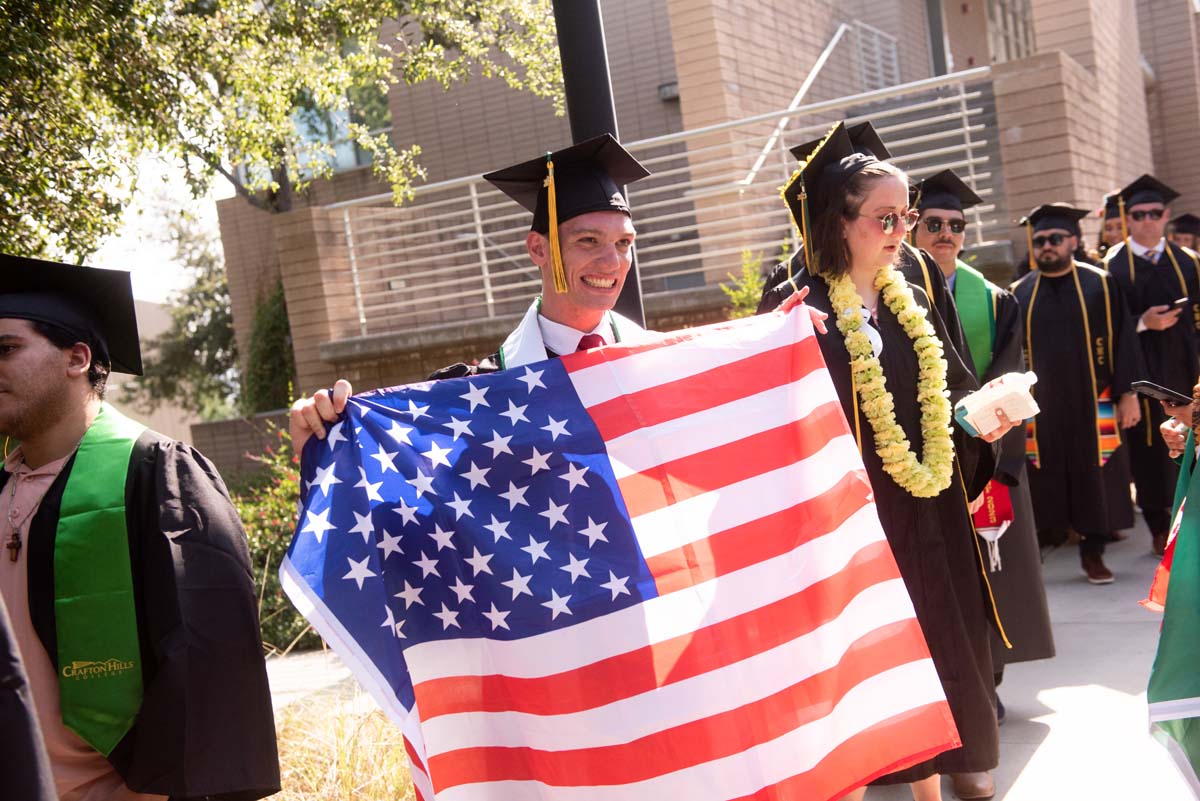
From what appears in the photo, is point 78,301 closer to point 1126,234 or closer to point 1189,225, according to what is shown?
point 1126,234

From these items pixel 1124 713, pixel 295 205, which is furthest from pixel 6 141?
pixel 295 205

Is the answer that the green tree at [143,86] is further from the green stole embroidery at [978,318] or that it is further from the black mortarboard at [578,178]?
the green stole embroidery at [978,318]

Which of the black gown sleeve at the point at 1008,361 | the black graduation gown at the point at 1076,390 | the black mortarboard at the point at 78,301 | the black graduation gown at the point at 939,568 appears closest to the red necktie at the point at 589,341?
the black graduation gown at the point at 939,568

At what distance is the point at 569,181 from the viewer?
3283 mm

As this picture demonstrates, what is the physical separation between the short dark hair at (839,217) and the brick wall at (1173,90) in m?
19.6

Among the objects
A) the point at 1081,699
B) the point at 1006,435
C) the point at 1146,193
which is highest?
the point at 1146,193

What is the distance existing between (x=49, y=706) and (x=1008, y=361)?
415 centimetres

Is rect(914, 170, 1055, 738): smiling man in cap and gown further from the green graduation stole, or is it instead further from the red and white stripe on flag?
the green graduation stole

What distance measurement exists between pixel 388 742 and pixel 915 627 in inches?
94.0

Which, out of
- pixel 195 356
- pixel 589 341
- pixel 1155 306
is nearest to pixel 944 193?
pixel 1155 306

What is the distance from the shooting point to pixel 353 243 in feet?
44.3

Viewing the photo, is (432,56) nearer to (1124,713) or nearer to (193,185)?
(193,185)

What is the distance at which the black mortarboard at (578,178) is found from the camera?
127 inches

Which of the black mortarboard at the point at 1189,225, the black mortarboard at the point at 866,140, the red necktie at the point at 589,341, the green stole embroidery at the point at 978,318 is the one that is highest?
the black mortarboard at the point at 866,140
